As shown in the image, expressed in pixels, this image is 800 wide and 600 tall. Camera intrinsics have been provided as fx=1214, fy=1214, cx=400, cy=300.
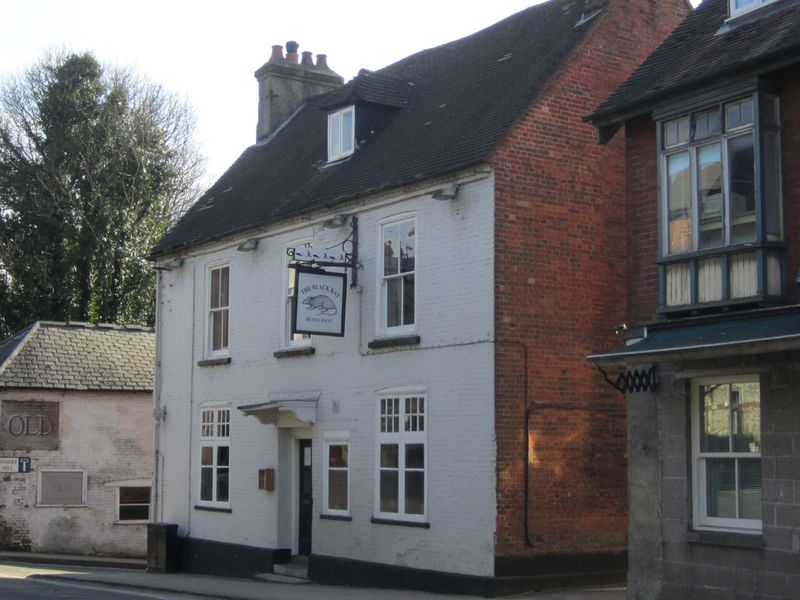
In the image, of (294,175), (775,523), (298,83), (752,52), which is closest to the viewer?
(775,523)

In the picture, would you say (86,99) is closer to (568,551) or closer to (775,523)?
(568,551)

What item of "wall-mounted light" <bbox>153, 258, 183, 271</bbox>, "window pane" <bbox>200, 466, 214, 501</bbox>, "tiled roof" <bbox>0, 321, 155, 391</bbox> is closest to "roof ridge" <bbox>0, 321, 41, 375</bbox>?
"tiled roof" <bbox>0, 321, 155, 391</bbox>

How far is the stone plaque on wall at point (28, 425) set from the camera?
2969 cm

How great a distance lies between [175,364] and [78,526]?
7245 millimetres

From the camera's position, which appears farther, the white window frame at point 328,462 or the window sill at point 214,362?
the window sill at point 214,362

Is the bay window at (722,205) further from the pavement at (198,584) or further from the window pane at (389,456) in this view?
the window pane at (389,456)

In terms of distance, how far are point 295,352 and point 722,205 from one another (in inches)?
384

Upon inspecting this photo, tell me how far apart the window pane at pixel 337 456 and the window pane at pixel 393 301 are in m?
2.35

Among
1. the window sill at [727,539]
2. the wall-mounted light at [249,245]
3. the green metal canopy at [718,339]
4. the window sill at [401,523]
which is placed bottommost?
the window sill at [401,523]

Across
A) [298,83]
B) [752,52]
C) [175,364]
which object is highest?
[298,83]

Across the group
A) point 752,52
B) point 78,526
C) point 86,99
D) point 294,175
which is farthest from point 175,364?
point 86,99

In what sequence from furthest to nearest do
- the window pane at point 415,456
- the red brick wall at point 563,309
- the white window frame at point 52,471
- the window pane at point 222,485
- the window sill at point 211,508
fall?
the white window frame at point 52,471 → the window pane at point 222,485 → the window sill at point 211,508 → the window pane at point 415,456 → the red brick wall at point 563,309

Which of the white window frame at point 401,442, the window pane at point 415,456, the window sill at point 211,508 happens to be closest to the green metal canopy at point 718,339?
the white window frame at point 401,442

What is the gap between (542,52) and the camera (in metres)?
19.9
